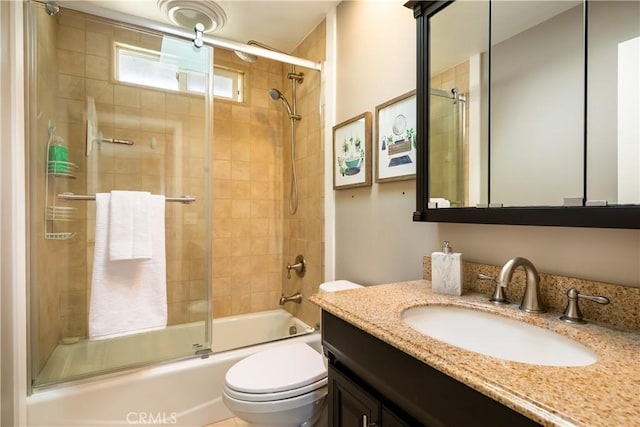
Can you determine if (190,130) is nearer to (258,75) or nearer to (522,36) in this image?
(258,75)

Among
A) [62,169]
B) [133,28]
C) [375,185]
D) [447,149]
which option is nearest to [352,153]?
[375,185]

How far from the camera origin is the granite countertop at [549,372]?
0.45 metres

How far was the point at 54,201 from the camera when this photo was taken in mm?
1672

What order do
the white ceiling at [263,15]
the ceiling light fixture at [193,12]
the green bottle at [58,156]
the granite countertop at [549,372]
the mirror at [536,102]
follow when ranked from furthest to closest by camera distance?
the white ceiling at [263,15] < the ceiling light fixture at [193,12] < the green bottle at [58,156] < the mirror at [536,102] < the granite countertop at [549,372]

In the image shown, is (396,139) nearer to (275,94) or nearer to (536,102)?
(536,102)

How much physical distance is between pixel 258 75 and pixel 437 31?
1.73 m

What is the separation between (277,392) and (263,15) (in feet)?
7.32

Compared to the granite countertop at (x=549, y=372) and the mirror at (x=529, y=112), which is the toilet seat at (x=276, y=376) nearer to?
the granite countertop at (x=549, y=372)

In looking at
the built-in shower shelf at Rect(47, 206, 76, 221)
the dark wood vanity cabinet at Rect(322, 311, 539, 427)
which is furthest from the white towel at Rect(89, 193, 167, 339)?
the dark wood vanity cabinet at Rect(322, 311, 539, 427)

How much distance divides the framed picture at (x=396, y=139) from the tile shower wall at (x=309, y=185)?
0.61 m

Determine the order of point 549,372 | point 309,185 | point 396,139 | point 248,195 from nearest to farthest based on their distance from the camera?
point 549,372 < point 396,139 < point 309,185 < point 248,195

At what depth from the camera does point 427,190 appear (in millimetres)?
1300

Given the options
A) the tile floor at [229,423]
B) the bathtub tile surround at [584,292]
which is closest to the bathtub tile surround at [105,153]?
the tile floor at [229,423]

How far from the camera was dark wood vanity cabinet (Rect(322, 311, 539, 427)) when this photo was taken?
57cm
